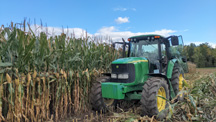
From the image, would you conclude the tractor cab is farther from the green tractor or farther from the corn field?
the corn field

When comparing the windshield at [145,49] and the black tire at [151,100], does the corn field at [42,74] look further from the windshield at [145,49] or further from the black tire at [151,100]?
the black tire at [151,100]

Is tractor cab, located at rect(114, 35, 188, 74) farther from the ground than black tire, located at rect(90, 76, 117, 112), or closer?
farther from the ground

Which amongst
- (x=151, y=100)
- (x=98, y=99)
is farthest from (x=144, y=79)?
(x=98, y=99)

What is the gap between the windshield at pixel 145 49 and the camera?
533cm

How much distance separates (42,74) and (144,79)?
109 inches

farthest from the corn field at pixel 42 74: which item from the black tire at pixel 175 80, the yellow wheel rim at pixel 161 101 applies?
the black tire at pixel 175 80

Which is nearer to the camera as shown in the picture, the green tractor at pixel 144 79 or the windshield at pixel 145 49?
the green tractor at pixel 144 79

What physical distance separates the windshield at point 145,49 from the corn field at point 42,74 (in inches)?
49.4

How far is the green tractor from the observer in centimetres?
429

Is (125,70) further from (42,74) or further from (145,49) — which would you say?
(42,74)

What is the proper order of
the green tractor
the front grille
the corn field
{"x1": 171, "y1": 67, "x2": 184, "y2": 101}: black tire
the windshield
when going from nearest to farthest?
1. the corn field
2. the green tractor
3. the front grille
4. the windshield
5. {"x1": 171, "y1": 67, "x2": 184, "y2": 101}: black tire

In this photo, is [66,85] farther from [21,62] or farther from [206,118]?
[206,118]

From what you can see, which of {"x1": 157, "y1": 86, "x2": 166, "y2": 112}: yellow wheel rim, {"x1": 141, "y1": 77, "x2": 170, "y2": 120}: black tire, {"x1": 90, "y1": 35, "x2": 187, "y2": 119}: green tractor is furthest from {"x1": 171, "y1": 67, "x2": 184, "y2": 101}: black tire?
{"x1": 141, "y1": 77, "x2": 170, "y2": 120}: black tire

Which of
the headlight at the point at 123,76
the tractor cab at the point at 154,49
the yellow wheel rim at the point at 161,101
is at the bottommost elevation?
the yellow wheel rim at the point at 161,101
